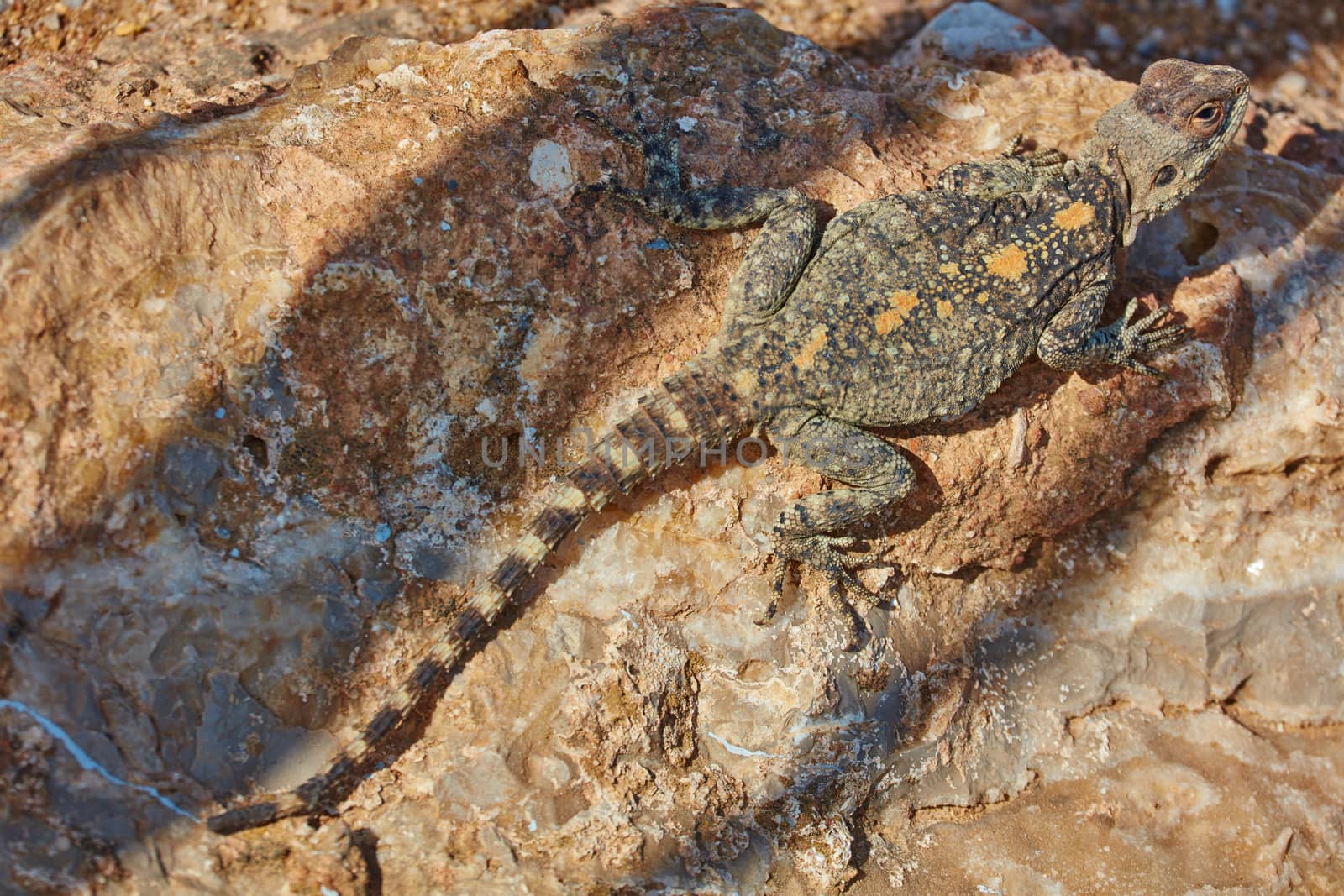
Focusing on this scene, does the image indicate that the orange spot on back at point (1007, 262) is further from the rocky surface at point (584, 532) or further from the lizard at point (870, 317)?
the rocky surface at point (584, 532)

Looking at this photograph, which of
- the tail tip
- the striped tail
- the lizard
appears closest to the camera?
the tail tip

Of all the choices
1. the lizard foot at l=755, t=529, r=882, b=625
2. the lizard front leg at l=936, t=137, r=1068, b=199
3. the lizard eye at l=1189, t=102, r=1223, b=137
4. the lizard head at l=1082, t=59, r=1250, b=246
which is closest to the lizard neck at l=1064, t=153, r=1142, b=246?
the lizard head at l=1082, t=59, r=1250, b=246

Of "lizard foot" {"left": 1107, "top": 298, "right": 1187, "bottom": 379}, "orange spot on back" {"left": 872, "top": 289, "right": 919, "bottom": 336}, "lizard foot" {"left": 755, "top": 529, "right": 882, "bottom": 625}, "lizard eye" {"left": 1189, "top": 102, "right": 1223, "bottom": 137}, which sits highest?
"lizard eye" {"left": 1189, "top": 102, "right": 1223, "bottom": 137}

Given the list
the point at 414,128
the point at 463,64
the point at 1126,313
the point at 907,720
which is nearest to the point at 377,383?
the point at 414,128

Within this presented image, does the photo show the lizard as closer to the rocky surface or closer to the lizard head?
the lizard head

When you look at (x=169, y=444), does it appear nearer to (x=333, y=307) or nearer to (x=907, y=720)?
(x=333, y=307)

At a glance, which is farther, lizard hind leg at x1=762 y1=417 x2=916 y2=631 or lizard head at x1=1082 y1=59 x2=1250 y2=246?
lizard head at x1=1082 y1=59 x2=1250 y2=246
